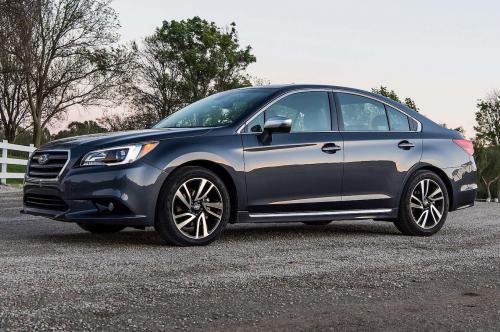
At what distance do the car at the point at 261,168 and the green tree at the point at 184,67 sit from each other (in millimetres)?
38703

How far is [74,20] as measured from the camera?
125 ft

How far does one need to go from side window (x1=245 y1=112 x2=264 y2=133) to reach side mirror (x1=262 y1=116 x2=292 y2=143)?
9 cm

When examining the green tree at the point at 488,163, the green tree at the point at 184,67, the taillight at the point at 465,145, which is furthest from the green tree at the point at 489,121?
the taillight at the point at 465,145

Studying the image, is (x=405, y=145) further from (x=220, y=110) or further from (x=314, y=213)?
(x=220, y=110)

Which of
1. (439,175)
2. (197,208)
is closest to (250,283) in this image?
(197,208)

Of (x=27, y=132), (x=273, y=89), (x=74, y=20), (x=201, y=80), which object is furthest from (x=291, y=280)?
(x=201, y=80)

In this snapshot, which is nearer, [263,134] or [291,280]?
[291,280]

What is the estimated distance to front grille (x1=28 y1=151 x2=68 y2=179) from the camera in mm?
7265

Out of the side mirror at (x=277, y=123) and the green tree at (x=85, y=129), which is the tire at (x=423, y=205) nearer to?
the side mirror at (x=277, y=123)

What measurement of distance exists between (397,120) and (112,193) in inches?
Result: 144

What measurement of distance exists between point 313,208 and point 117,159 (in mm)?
2196

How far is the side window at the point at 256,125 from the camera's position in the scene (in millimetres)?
7645

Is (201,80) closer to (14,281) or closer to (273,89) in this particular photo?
(273,89)

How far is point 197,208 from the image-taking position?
7258 millimetres
